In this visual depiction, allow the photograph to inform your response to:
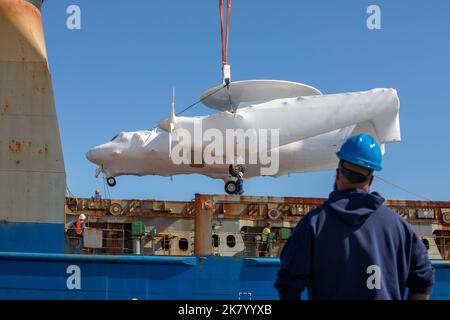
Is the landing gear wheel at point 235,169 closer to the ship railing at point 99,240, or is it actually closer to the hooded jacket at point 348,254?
the ship railing at point 99,240

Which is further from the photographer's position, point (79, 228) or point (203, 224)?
point (79, 228)

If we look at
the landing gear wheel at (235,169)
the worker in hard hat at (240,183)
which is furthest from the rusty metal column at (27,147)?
the worker in hard hat at (240,183)

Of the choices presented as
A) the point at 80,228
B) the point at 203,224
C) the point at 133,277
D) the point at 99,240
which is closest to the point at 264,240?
the point at 203,224

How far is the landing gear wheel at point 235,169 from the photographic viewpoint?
22.7 m

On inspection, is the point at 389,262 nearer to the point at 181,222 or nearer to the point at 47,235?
the point at 47,235

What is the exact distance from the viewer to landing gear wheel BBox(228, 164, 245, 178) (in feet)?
74.4

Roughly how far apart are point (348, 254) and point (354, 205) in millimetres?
285

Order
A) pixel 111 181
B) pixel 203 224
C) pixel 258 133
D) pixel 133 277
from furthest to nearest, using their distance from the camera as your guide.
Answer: pixel 111 181 → pixel 258 133 → pixel 203 224 → pixel 133 277

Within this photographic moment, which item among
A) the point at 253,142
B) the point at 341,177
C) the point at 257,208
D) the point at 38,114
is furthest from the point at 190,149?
the point at 341,177

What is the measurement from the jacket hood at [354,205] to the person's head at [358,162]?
0.07m

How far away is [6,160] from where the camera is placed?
1122cm

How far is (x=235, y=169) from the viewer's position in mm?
22828

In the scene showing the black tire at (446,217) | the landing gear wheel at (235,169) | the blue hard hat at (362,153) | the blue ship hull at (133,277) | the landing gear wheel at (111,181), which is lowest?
the blue ship hull at (133,277)

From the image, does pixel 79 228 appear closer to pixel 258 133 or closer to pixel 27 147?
pixel 27 147
